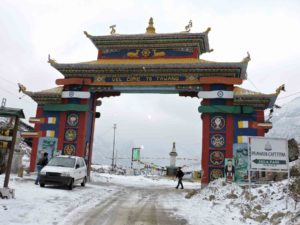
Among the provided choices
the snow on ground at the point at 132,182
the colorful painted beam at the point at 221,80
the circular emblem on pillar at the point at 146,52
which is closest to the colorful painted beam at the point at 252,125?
the colorful painted beam at the point at 221,80

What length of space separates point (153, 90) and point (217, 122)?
5.37m

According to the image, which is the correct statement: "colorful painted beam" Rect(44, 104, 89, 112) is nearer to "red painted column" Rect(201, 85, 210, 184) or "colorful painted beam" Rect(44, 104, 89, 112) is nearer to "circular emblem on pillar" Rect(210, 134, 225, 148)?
"red painted column" Rect(201, 85, 210, 184)

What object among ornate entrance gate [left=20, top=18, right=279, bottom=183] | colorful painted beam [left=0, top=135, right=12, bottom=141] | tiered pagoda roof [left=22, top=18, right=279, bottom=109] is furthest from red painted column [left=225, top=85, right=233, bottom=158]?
colorful painted beam [left=0, top=135, right=12, bottom=141]

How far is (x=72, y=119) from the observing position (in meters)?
25.5

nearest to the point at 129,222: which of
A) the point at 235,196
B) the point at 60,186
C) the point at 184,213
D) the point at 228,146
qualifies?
the point at 184,213

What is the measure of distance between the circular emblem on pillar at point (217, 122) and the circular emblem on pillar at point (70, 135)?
10089 mm

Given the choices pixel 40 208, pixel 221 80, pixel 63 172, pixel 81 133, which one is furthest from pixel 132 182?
pixel 40 208

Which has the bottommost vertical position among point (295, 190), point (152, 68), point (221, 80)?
point (295, 190)

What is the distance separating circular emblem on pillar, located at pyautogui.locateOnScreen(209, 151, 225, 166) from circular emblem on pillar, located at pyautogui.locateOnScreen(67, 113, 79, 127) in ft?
33.5

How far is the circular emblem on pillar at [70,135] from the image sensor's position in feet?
82.9

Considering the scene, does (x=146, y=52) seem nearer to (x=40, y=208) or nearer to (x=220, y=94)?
(x=220, y=94)

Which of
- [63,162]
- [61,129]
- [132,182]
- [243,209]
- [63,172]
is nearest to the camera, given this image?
[243,209]

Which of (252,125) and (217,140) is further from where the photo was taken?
(217,140)

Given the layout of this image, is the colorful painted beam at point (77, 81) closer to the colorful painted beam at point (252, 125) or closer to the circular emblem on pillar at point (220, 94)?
the circular emblem on pillar at point (220, 94)
